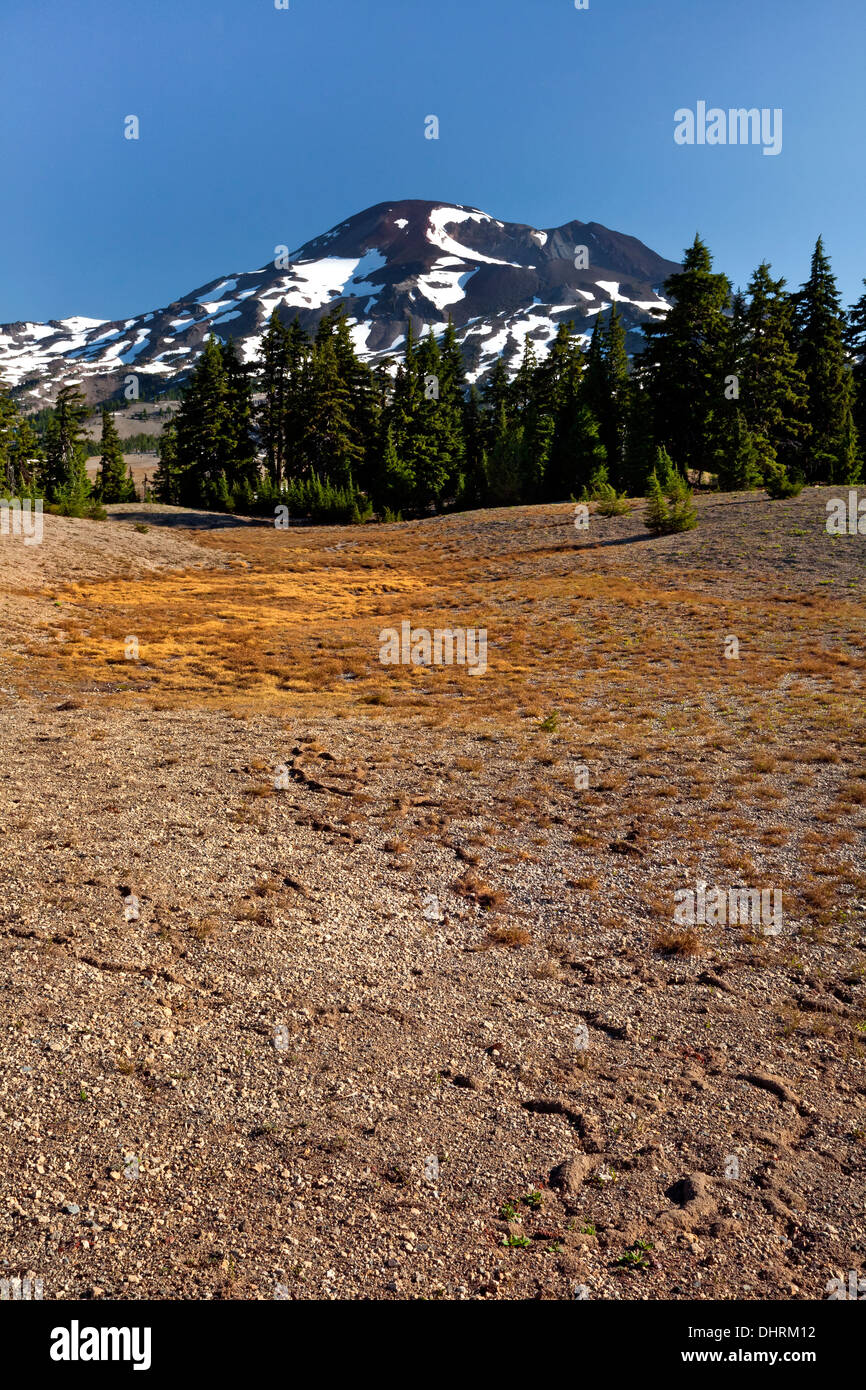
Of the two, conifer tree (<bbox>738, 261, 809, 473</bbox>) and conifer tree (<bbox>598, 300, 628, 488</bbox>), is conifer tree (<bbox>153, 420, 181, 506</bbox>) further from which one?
conifer tree (<bbox>738, 261, 809, 473</bbox>)

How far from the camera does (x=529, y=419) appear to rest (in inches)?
2731

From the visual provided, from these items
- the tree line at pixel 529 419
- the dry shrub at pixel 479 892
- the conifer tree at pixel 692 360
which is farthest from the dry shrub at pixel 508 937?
the conifer tree at pixel 692 360

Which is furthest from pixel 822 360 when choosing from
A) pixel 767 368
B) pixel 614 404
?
pixel 614 404

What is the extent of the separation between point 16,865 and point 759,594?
27.0 metres

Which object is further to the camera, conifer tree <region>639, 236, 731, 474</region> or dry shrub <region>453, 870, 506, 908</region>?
conifer tree <region>639, 236, 731, 474</region>

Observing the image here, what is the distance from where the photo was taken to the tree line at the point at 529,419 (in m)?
57.3

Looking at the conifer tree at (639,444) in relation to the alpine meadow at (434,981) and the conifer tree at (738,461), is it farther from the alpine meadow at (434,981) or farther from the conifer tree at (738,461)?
the alpine meadow at (434,981)

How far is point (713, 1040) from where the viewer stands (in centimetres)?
691

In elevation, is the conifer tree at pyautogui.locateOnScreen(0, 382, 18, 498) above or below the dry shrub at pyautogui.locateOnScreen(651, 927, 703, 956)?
above

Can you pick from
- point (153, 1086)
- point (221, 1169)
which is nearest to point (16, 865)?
point (153, 1086)

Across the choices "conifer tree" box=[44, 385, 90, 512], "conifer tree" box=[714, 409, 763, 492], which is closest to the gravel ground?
"conifer tree" box=[714, 409, 763, 492]

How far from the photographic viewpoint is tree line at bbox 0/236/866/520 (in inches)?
2256
